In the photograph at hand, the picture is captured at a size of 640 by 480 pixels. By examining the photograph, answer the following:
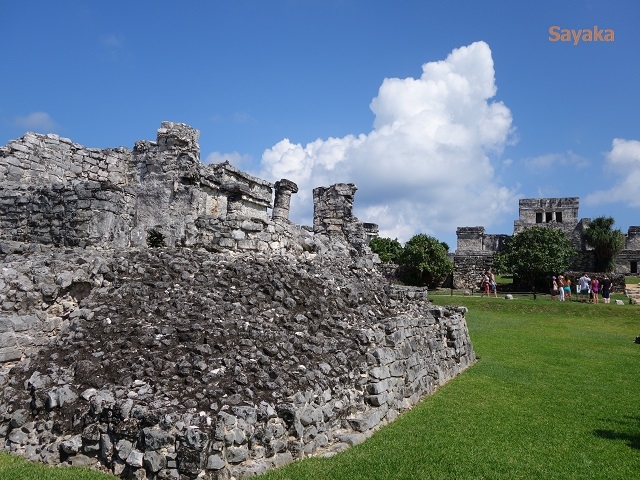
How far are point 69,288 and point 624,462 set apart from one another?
24.6 ft

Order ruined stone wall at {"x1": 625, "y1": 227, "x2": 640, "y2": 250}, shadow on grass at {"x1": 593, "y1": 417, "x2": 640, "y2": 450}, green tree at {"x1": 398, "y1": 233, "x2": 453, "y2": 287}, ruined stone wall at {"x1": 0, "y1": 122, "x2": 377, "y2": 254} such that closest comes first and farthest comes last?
shadow on grass at {"x1": 593, "y1": 417, "x2": 640, "y2": 450} < ruined stone wall at {"x1": 0, "y1": 122, "x2": 377, "y2": 254} < green tree at {"x1": 398, "y1": 233, "x2": 453, "y2": 287} < ruined stone wall at {"x1": 625, "y1": 227, "x2": 640, "y2": 250}

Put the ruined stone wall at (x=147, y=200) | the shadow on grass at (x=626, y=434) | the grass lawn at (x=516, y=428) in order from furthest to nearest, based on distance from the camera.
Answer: the ruined stone wall at (x=147, y=200), the shadow on grass at (x=626, y=434), the grass lawn at (x=516, y=428)

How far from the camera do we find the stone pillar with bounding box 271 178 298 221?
1564 cm

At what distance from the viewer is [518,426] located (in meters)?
6.68

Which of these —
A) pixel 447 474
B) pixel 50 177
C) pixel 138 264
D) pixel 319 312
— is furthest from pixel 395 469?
pixel 50 177

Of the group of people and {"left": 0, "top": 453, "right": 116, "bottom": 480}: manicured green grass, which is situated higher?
the group of people

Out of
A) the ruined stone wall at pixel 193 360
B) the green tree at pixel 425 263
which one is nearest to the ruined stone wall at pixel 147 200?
the ruined stone wall at pixel 193 360

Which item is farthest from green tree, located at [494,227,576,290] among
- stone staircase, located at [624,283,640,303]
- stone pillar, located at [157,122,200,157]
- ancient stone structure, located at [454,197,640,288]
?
stone pillar, located at [157,122,200,157]

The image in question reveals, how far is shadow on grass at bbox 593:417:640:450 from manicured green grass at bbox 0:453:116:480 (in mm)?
6106

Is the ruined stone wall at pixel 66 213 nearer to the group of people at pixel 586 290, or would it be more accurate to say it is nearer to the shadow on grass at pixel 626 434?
the shadow on grass at pixel 626 434

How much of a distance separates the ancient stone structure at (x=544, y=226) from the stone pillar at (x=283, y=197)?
64.0 ft

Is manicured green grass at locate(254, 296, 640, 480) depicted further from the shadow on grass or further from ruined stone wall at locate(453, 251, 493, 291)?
ruined stone wall at locate(453, 251, 493, 291)

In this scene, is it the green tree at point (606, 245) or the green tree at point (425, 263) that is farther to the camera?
the green tree at point (606, 245)

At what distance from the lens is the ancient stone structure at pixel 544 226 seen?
32.1 meters
